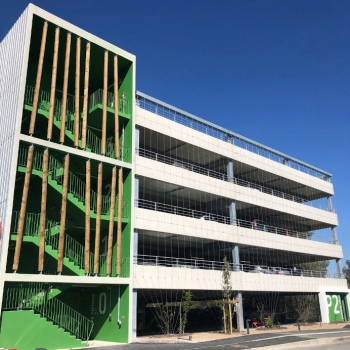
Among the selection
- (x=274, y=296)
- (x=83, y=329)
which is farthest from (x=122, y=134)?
(x=274, y=296)

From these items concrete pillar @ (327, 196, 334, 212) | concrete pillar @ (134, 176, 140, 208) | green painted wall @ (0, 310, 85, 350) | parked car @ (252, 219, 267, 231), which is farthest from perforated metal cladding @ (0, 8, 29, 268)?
concrete pillar @ (327, 196, 334, 212)

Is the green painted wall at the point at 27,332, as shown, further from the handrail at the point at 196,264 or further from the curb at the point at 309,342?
the curb at the point at 309,342

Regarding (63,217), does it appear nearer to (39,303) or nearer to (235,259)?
(39,303)

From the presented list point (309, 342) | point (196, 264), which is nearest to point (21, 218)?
point (309, 342)

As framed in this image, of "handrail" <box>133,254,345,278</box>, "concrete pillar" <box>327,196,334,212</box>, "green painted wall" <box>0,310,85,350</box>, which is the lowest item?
"green painted wall" <box>0,310,85,350</box>

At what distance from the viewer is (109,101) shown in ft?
92.7

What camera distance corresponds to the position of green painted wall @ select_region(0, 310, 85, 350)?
18797 millimetres

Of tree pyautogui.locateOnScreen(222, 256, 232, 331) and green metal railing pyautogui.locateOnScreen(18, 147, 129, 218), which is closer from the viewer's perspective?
green metal railing pyautogui.locateOnScreen(18, 147, 129, 218)

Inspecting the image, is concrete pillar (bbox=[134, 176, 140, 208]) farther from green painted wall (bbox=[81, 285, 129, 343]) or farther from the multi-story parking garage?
green painted wall (bbox=[81, 285, 129, 343])

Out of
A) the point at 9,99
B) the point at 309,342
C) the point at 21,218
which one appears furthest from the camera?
the point at 9,99

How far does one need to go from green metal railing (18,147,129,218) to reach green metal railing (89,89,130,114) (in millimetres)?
5626

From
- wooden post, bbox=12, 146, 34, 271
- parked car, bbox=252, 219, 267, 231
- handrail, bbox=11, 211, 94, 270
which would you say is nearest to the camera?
wooden post, bbox=12, 146, 34, 271

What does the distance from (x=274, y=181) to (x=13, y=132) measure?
28.7 m

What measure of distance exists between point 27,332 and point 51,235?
5230mm
